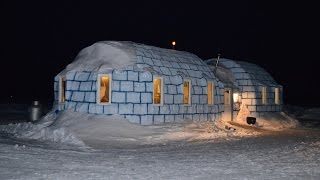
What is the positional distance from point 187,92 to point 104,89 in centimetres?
406

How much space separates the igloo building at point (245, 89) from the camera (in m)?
20.3

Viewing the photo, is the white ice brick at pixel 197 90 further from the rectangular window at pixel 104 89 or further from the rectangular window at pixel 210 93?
the rectangular window at pixel 104 89

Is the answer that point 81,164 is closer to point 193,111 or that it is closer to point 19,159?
point 19,159

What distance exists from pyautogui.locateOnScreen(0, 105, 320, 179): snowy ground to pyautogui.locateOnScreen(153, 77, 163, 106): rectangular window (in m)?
1.47

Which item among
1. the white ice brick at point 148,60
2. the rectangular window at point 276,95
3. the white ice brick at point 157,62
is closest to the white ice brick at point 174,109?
the white ice brick at point 157,62

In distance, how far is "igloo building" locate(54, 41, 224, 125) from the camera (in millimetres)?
14203

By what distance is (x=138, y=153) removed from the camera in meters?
9.33

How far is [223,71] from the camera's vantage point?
2123cm

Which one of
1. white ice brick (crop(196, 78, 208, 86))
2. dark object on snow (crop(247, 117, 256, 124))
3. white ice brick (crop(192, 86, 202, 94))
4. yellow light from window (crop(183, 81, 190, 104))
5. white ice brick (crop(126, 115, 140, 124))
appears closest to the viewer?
white ice brick (crop(126, 115, 140, 124))

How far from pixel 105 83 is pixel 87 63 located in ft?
3.87

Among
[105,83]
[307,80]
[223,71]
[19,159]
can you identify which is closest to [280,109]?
[223,71]

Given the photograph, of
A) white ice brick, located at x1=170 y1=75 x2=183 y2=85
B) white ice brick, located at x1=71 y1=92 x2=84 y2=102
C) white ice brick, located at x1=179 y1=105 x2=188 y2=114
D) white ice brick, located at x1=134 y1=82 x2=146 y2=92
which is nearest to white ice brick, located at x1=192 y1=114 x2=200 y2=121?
white ice brick, located at x1=179 y1=105 x2=188 y2=114

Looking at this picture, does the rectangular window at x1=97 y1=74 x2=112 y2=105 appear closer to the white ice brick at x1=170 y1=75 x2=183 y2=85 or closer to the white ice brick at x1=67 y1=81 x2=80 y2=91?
the white ice brick at x1=67 y1=81 x2=80 y2=91

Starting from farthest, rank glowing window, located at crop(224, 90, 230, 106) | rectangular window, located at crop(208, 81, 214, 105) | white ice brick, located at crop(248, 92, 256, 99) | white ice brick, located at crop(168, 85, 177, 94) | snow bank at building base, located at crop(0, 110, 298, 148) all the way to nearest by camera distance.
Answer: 1. white ice brick, located at crop(248, 92, 256, 99)
2. glowing window, located at crop(224, 90, 230, 106)
3. rectangular window, located at crop(208, 81, 214, 105)
4. white ice brick, located at crop(168, 85, 177, 94)
5. snow bank at building base, located at crop(0, 110, 298, 148)
